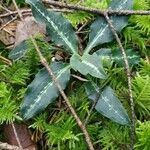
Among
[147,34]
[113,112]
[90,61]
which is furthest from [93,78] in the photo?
[147,34]

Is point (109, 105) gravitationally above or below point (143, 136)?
above

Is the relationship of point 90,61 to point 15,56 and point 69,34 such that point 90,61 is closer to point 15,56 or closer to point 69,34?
point 69,34

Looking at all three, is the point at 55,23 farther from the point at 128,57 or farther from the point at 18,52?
the point at 128,57

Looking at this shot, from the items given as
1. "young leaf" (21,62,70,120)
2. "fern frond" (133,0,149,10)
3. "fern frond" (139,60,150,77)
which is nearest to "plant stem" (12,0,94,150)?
"young leaf" (21,62,70,120)

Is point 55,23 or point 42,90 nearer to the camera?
point 42,90

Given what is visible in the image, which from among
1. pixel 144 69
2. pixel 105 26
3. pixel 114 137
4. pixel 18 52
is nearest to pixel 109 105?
pixel 114 137

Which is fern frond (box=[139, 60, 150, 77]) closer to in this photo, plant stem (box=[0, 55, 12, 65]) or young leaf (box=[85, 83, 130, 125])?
young leaf (box=[85, 83, 130, 125])
